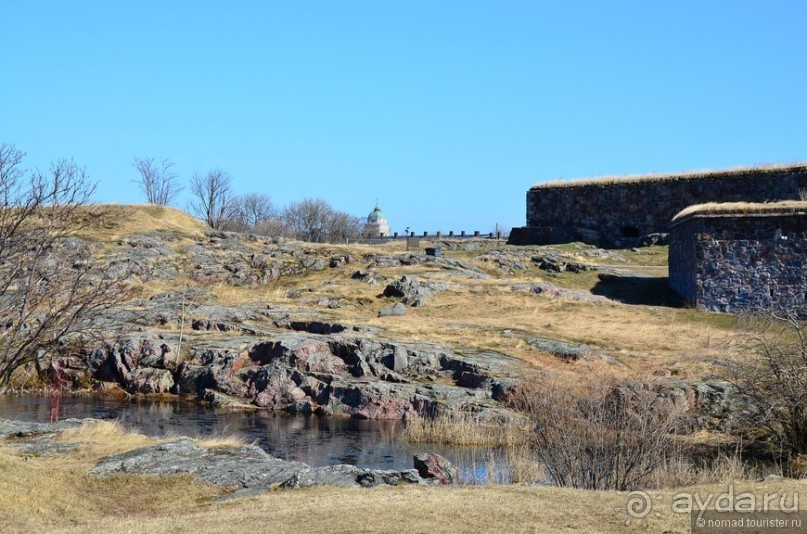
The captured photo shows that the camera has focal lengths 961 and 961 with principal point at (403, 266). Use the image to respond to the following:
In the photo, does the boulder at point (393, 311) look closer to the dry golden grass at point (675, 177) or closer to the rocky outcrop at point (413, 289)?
the rocky outcrop at point (413, 289)

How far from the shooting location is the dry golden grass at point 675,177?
5350 centimetres

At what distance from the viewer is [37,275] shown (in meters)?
20.8

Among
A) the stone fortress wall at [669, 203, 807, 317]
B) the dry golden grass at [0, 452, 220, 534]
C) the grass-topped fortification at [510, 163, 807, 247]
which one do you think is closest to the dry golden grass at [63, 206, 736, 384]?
the stone fortress wall at [669, 203, 807, 317]

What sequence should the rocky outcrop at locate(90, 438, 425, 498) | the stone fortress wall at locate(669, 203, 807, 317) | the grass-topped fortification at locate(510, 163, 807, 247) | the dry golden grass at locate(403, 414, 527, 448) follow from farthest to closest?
the grass-topped fortification at locate(510, 163, 807, 247) → the stone fortress wall at locate(669, 203, 807, 317) → the dry golden grass at locate(403, 414, 527, 448) → the rocky outcrop at locate(90, 438, 425, 498)

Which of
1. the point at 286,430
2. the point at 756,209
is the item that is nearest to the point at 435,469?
the point at 286,430

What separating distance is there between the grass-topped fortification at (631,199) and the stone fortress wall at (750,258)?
12.6 meters

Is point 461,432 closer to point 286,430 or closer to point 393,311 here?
point 286,430

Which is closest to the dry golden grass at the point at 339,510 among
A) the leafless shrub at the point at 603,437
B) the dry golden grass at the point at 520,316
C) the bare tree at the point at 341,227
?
the leafless shrub at the point at 603,437

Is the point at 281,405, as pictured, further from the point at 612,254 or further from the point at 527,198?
the point at 527,198

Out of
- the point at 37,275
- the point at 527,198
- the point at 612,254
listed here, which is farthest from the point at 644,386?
the point at 527,198

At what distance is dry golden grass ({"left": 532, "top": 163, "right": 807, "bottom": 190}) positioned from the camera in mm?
53500

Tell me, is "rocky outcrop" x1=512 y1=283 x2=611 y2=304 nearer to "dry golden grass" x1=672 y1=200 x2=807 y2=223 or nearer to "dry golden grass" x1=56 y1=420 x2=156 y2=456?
"dry golden grass" x1=672 y1=200 x2=807 y2=223

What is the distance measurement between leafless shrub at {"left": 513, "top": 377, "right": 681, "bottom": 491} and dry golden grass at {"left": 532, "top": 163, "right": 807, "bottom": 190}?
36.7 meters

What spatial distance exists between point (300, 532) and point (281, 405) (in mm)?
21103
